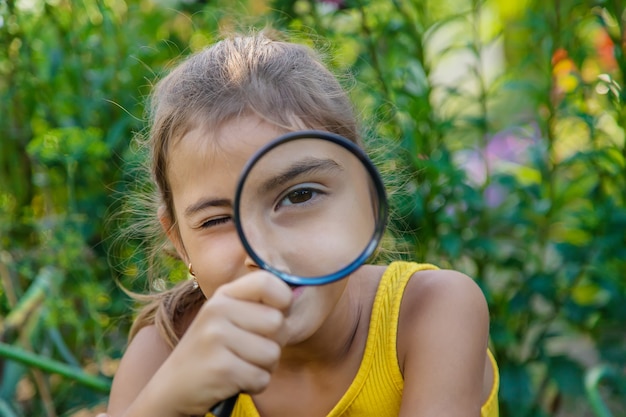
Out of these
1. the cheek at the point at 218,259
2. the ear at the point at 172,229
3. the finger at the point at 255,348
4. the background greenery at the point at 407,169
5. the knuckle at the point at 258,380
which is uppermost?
the finger at the point at 255,348

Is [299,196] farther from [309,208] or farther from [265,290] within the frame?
[265,290]

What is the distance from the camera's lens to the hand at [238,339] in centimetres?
132

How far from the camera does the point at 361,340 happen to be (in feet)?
6.94

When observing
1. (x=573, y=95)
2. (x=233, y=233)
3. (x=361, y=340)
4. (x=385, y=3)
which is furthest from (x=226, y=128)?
(x=385, y=3)

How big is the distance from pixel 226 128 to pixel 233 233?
0.21 meters

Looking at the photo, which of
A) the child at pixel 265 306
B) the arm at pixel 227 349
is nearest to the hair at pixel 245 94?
the child at pixel 265 306

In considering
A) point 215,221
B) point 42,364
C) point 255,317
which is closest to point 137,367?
point 42,364

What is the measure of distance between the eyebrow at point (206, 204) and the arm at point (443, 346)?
0.57m

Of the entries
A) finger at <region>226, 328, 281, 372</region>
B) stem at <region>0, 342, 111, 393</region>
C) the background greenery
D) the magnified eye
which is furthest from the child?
the background greenery

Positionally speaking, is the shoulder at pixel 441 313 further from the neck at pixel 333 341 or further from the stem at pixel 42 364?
the stem at pixel 42 364

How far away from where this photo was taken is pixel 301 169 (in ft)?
5.16

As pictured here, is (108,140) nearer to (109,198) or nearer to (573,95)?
(109,198)

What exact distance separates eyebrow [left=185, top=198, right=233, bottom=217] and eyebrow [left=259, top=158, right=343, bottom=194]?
19 cm

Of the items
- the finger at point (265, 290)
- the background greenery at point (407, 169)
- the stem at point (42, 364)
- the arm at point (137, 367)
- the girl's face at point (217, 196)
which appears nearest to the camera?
the finger at point (265, 290)
